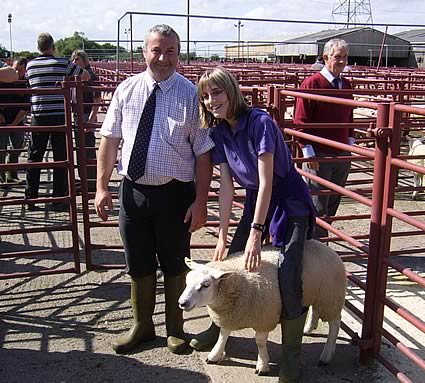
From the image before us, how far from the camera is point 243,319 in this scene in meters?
3.09

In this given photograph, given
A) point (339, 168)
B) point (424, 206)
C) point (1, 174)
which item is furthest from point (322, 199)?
point (1, 174)

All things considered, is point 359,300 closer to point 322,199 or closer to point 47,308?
point 322,199

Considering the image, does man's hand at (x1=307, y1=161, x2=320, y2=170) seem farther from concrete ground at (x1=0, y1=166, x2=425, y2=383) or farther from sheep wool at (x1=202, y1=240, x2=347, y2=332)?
sheep wool at (x1=202, y1=240, x2=347, y2=332)

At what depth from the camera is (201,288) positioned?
2979 mm

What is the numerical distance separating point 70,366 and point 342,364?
61.7 inches

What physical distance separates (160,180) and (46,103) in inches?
139

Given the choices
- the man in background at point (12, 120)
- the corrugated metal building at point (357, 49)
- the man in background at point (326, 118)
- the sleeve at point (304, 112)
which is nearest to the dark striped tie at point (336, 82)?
the man in background at point (326, 118)

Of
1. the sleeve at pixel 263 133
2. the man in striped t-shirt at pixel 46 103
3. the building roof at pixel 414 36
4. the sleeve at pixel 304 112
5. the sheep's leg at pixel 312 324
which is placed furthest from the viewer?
the building roof at pixel 414 36

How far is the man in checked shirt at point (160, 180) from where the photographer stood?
126 inches

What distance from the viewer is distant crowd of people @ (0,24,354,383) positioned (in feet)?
9.71

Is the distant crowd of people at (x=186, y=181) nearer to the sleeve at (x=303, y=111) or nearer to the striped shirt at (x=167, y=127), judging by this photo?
the striped shirt at (x=167, y=127)

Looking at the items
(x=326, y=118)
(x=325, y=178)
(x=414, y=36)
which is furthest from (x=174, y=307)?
(x=414, y=36)

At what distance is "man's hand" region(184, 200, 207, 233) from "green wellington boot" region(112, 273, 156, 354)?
1.63 feet

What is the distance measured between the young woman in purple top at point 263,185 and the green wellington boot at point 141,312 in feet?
2.04
